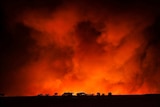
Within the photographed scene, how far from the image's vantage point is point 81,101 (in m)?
15.4

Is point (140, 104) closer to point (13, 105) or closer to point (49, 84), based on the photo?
point (13, 105)

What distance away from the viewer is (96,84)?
24969 mm

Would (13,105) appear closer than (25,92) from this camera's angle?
Yes

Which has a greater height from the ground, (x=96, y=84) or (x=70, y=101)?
(x=96, y=84)

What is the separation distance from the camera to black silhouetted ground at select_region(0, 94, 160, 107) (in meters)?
15.3

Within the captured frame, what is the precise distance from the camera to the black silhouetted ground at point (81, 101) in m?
15.3

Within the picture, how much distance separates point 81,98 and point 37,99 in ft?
6.44

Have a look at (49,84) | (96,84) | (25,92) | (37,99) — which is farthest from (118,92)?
(37,99)

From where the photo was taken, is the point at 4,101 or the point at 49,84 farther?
the point at 49,84

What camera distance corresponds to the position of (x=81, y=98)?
15305mm

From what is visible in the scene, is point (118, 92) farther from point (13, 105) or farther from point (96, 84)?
point (13, 105)

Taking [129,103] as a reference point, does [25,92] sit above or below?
above

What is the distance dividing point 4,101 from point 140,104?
6.15m

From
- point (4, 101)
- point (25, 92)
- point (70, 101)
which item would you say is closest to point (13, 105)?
point (4, 101)
